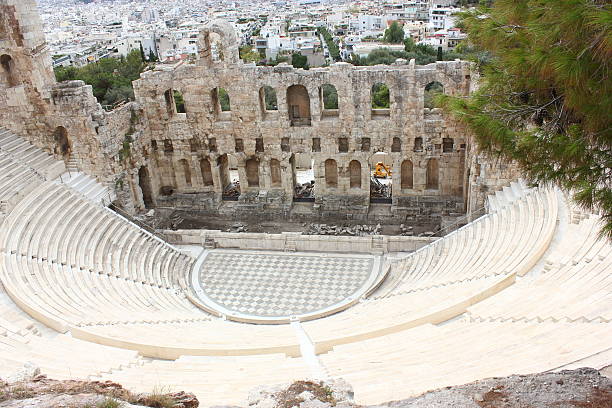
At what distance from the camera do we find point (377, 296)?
57.9ft

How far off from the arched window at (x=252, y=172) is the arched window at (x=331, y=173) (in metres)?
3.41

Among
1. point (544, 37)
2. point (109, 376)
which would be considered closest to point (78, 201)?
A: point (109, 376)

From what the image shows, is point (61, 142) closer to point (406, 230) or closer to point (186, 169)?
point (186, 169)

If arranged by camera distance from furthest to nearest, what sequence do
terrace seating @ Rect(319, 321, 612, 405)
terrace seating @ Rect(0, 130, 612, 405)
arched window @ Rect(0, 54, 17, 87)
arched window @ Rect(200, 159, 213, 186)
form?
arched window @ Rect(200, 159, 213, 186) → arched window @ Rect(0, 54, 17, 87) → terrace seating @ Rect(0, 130, 612, 405) → terrace seating @ Rect(319, 321, 612, 405)

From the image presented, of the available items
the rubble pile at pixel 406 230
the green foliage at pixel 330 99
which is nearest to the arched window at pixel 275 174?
the rubble pile at pixel 406 230

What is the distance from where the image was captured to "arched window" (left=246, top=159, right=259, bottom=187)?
84.0 ft

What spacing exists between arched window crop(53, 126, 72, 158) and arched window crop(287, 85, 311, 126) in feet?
32.1

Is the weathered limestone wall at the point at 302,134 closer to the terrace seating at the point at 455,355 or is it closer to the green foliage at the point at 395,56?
the terrace seating at the point at 455,355

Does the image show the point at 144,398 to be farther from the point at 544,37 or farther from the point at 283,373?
the point at 544,37

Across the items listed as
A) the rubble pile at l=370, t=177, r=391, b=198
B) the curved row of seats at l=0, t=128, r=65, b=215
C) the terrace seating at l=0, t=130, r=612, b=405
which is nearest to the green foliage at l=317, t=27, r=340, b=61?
the rubble pile at l=370, t=177, r=391, b=198

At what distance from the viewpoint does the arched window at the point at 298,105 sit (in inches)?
953

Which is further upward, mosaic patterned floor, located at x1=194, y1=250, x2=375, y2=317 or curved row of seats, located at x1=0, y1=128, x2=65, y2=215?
curved row of seats, located at x1=0, y1=128, x2=65, y2=215

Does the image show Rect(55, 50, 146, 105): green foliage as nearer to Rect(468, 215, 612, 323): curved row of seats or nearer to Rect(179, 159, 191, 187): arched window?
Rect(179, 159, 191, 187): arched window

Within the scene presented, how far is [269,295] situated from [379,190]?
1002 centimetres
